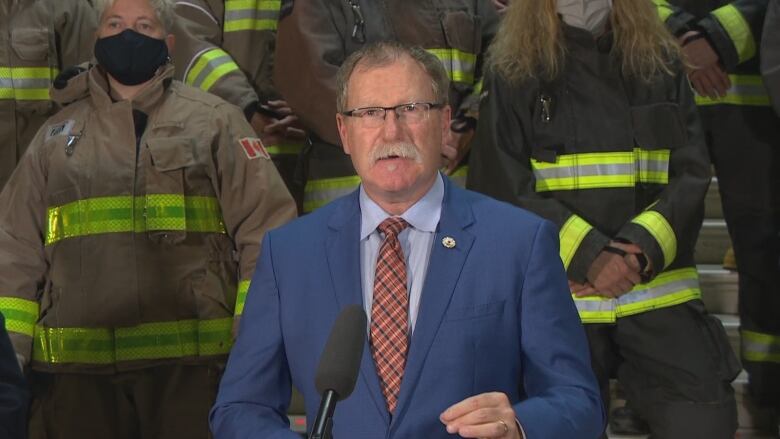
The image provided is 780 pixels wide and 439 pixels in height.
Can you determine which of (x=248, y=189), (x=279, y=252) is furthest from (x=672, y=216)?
(x=279, y=252)

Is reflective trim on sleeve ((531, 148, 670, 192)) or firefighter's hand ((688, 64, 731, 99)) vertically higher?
firefighter's hand ((688, 64, 731, 99))

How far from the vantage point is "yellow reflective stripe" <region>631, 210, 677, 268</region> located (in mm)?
4676

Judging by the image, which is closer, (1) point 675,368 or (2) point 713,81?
(1) point 675,368

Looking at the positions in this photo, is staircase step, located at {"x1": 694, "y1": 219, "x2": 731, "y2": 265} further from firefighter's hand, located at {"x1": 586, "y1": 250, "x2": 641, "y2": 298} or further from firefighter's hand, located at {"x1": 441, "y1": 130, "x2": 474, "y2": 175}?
firefighter's hand, located at {"x1": 586, "y1": 250, "x2": 641, "y2": 298}

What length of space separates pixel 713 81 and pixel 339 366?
3582mm

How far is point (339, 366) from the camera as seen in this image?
2.34 meters

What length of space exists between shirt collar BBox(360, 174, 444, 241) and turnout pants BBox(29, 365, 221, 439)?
4.60 feet

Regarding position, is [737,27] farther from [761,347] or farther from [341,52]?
[341,52]

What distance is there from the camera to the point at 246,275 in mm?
4430

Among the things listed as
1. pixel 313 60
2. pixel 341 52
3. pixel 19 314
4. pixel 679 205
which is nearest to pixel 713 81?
pixel 679 205

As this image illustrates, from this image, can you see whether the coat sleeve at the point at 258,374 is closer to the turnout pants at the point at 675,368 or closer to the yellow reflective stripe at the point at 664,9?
the turnout pants at the point at 675,368

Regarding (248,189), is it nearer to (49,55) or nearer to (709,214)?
(49,55)

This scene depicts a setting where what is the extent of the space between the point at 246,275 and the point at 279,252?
1.14 meters

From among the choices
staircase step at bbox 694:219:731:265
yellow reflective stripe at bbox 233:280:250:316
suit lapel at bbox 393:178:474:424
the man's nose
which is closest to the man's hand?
suit lapel at bbox 393:178:474:424
